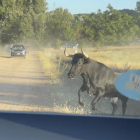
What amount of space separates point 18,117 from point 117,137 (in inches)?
67.9

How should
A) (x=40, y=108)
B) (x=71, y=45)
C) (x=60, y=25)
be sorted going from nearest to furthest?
(x=40, y=108) < (x=71, y=45) < (x=60, y=25)

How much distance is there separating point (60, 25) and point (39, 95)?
1.22 m

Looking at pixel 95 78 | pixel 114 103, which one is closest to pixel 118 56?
pixel 95 78

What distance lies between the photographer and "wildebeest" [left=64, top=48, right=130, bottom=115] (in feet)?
15.5

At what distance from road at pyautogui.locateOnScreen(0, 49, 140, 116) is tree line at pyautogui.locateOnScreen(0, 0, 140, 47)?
0.60 m

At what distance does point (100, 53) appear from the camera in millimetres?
4848

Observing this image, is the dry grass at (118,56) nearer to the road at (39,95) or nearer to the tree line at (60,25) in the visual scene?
the tree line at (60,25)

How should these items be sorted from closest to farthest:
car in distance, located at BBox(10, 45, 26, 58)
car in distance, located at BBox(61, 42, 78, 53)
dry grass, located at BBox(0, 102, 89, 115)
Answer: dry grass, located at BBox(0, 102, 89, 115) → car in distance, located at BBox(61, 42, 78, 53) → car in distance, located at BBox(10, 45, 26, 58)

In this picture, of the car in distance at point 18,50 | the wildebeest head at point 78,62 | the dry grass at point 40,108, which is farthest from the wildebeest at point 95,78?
the car in distance at point 18,50

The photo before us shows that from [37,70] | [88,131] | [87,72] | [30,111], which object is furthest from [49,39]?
[88,131]

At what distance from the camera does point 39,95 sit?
479 cm

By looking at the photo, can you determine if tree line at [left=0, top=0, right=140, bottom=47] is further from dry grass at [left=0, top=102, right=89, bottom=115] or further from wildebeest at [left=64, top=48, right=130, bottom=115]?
dry grass at [left=0, top=102, right=89, bottom=115]

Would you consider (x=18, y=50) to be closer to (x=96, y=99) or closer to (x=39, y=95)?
(x=39, y=95)

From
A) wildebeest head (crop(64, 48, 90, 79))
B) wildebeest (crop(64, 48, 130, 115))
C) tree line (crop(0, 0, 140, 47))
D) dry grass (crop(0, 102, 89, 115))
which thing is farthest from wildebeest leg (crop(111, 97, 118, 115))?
tree line (crop(0, 0, 140, 47))
